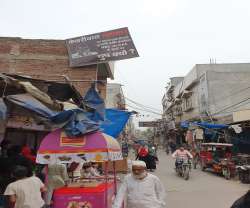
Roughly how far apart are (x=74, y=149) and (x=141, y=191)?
4.17 ft

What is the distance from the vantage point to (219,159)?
18.9 m

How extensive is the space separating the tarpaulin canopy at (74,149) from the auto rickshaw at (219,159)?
40.2 feet

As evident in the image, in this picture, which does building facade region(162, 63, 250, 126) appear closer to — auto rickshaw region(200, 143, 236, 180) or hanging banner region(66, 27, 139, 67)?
auto rickshaw region(200, 143, 236, 180)

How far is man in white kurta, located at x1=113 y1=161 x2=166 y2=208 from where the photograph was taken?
5082 millimetres

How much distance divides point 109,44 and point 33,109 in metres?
11.9

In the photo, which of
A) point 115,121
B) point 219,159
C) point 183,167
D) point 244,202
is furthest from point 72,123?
point 219,159

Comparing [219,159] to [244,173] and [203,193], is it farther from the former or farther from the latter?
[203,193]

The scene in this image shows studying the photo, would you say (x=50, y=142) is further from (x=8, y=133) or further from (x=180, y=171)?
(x=180, y=171)

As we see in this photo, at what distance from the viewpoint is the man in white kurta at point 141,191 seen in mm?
5082

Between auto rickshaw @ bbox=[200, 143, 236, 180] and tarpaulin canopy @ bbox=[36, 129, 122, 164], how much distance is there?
40.2ft

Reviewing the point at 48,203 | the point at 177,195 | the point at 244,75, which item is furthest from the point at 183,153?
the point at 244,75

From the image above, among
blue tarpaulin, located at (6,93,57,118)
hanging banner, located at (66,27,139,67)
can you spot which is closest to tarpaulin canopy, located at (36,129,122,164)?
blue tarpaulin, located at (6,93,57,118)

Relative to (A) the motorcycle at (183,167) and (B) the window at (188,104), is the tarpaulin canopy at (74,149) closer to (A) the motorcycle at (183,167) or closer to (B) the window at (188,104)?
(A) the motorcycle at (183,167)

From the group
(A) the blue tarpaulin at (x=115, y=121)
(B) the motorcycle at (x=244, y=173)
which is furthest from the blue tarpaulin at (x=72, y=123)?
(B) the motorcycle at (x=244, y=173)
